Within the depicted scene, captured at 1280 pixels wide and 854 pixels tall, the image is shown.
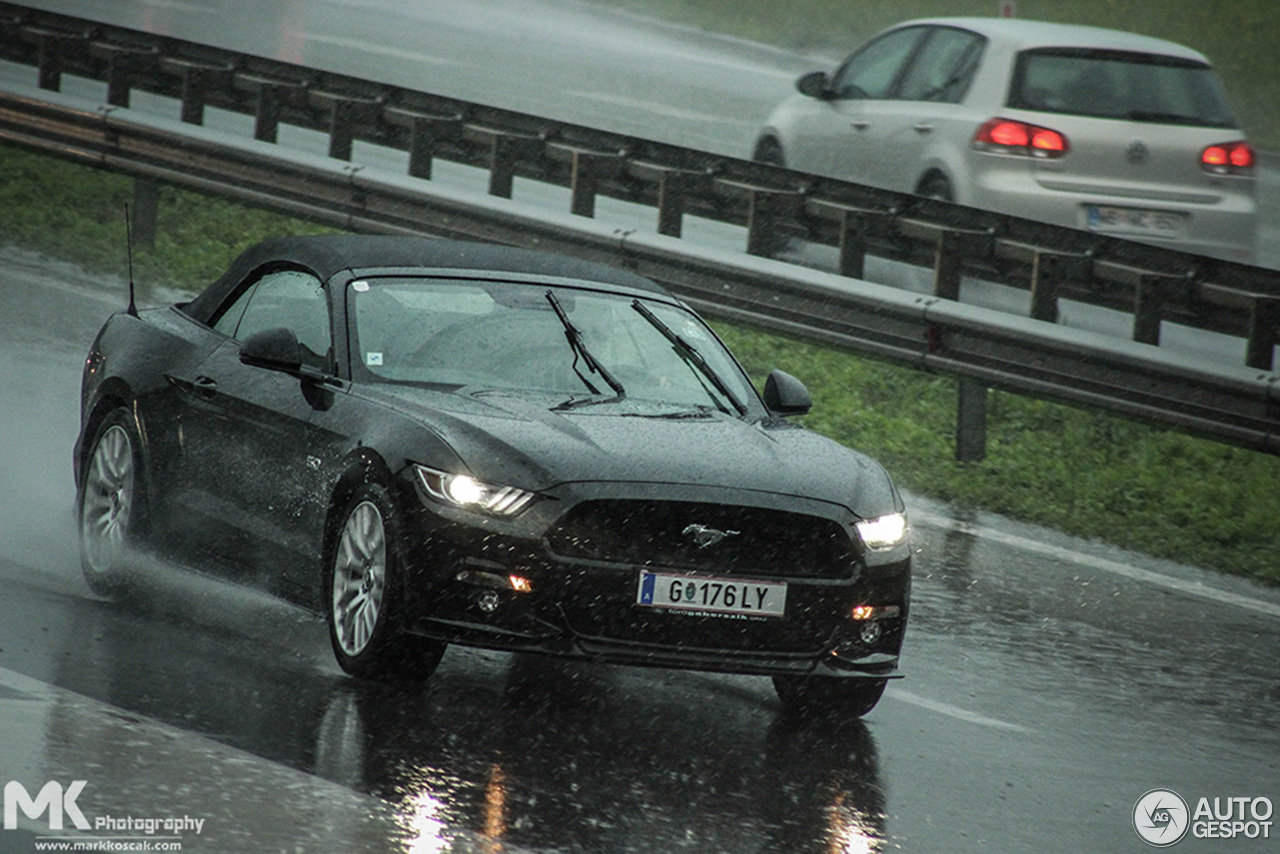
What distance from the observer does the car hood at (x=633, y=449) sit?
7.10 metres

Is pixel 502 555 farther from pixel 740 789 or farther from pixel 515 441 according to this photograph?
pixel 740 789

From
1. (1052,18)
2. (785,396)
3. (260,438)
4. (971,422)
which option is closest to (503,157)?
(971,422)

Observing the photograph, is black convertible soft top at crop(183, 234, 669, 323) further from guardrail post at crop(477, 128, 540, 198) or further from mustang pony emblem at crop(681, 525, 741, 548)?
guardrail post at crop(477, 128, 540, 198)

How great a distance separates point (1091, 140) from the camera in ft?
48.1

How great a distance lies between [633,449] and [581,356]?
3.28ft

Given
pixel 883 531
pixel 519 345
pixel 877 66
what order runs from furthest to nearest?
pixel 877 66 → pixel 519 345 → pixel 883 531

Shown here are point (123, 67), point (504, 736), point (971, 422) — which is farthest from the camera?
point (123, 67)

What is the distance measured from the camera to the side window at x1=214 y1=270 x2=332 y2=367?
830 centimetres

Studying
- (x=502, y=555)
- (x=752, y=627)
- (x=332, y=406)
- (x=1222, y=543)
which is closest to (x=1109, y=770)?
(x=752, y=627)

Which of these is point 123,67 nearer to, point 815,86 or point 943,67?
point 815,86

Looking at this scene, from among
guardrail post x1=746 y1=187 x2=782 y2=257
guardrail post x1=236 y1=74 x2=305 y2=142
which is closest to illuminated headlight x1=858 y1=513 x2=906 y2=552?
guardrail post x1=746 y1=187 x2=782 y2=257

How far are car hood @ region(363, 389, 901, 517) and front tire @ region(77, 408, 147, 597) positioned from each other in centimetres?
144

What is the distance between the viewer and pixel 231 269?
919cm

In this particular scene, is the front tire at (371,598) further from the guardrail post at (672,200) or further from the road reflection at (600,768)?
the guardrail post at (672,200)
